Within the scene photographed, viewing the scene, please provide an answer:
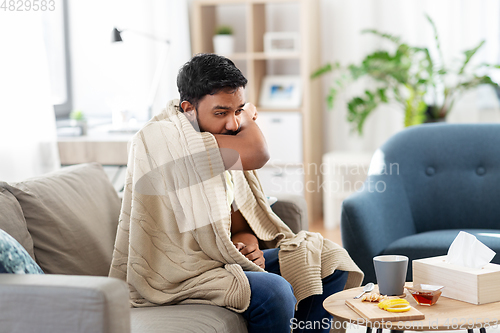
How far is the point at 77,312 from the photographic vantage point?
103 cm

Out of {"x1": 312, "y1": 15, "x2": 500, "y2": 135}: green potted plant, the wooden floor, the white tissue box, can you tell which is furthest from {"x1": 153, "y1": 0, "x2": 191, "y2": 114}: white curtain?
the white tissue box

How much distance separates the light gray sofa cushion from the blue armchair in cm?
105

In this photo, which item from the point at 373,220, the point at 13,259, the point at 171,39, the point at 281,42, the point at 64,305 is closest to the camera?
the point at 64,305

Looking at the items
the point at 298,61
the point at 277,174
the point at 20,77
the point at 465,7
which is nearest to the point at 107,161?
the point at 20,77

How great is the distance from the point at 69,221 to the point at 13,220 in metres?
0.20

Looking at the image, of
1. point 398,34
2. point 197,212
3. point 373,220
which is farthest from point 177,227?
point 398,34

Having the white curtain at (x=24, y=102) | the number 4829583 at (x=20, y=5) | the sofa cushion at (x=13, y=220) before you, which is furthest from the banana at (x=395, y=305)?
the number 4829583 at (x=20, y=5)

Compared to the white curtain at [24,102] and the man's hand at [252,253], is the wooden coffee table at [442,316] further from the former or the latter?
the white curtain at [24,102]

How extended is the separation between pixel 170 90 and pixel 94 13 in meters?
0.70

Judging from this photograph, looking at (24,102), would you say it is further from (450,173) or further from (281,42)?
(281,42)

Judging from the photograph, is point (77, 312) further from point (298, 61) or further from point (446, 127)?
point (298, 61)

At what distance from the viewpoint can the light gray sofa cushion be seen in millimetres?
1281

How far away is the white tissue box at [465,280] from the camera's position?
1294mm

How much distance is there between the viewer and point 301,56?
3.92 meters
